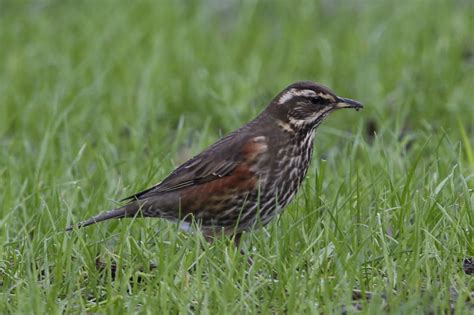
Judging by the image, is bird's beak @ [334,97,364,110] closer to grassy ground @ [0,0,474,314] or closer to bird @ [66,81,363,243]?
bird @ [66,81,363,243]

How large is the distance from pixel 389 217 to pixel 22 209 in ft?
7.39

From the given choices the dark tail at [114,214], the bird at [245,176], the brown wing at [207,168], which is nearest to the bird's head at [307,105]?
the bird at [245,176]

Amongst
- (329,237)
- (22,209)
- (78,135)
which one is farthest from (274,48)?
(329,237)

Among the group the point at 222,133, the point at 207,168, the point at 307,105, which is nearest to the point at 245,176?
the point at 207,168

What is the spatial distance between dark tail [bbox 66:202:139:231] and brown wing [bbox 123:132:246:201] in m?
0.06

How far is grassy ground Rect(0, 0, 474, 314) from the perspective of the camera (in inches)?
220

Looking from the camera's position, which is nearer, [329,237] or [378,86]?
[329,237]

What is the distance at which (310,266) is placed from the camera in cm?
578

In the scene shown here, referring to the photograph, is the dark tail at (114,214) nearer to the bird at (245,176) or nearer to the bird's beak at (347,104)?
the bird at (245,176)

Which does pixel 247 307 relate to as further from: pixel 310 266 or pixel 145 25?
pixel 145 25

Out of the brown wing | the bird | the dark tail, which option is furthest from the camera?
the brown wing

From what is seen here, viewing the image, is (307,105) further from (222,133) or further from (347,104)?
(222,133)

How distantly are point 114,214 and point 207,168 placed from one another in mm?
653

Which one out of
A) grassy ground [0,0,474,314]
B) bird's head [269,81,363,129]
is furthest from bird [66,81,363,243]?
grassy ground [0,0,474,314]
